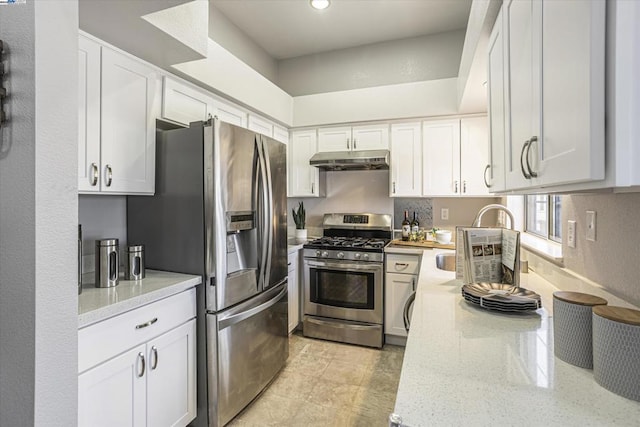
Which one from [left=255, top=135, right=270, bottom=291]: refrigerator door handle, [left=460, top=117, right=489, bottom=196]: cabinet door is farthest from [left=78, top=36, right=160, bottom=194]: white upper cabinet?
[left=460, top=117, right=489, bottom=196]: cabinet door

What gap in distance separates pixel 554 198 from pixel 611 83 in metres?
1.70

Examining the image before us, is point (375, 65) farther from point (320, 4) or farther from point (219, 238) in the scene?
point (219, 238)

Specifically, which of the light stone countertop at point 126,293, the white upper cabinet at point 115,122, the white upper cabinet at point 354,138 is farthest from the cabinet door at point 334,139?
the light stone countertop at point 126,293

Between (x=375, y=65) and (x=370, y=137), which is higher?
(x=375, y=65)

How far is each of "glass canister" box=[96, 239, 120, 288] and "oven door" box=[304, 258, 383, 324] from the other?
178 cm

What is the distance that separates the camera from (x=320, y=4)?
2.71 metres

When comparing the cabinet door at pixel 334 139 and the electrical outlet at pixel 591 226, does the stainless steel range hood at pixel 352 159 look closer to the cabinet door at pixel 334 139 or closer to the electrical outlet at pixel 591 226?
the cabinet door at pixel 334 139

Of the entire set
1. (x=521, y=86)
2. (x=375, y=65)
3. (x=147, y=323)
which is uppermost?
(x=375, y=65)

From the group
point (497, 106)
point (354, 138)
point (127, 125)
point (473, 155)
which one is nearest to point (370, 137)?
point (354, 138)

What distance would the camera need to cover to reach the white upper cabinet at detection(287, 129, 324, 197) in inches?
137

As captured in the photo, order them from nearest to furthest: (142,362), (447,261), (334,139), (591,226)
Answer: (591,226) < (142,362) < (447,261) < (334,139)

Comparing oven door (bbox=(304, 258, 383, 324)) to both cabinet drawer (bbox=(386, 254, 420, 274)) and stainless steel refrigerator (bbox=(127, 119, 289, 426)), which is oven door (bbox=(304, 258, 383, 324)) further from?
stainless steel refrigerator (bbox=(127, 119, 289, 426))

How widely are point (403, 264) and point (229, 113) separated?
1.98 m

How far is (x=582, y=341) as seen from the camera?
84 centimetres
